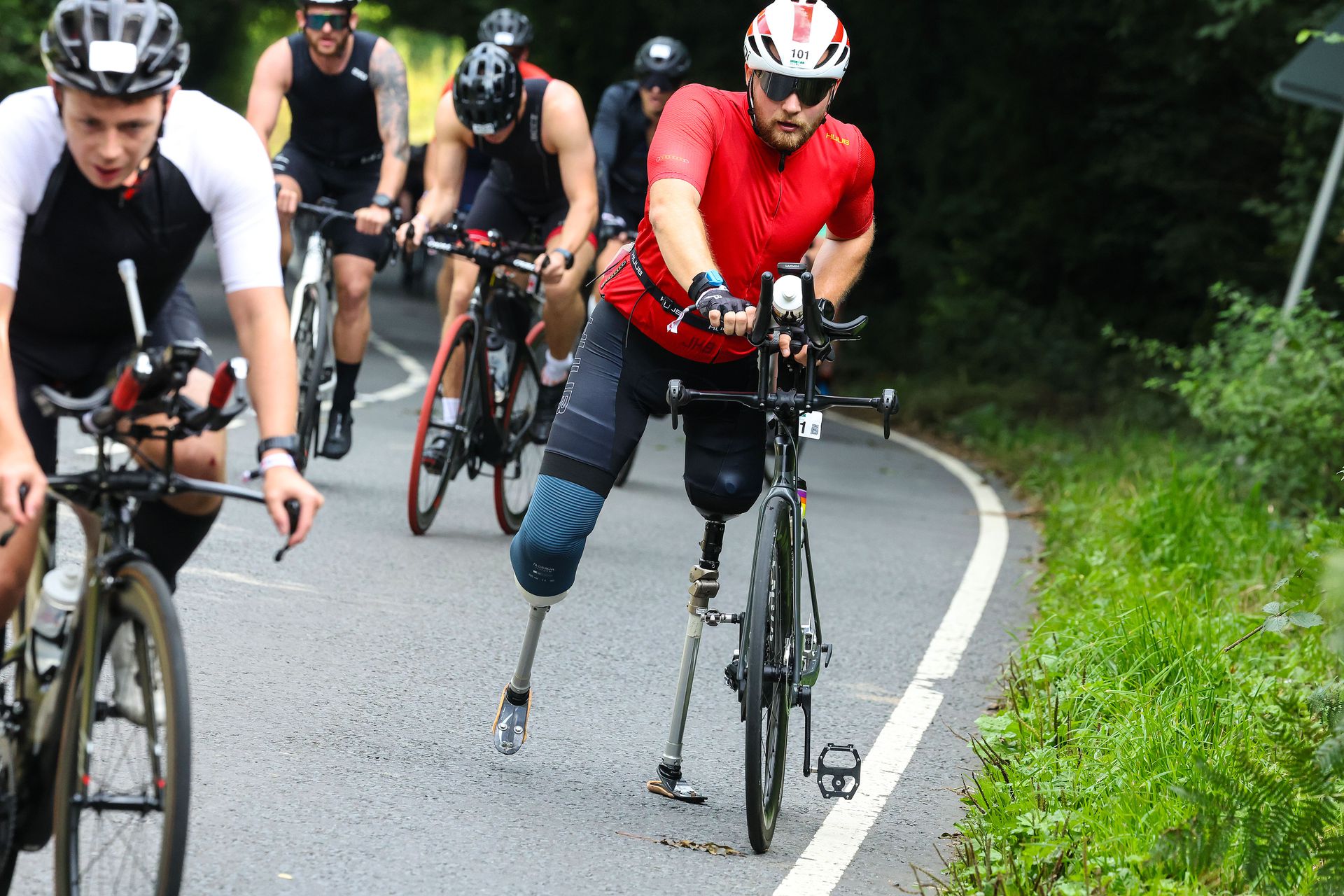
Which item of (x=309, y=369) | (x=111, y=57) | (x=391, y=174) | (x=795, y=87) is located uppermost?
(x=111, y=57)

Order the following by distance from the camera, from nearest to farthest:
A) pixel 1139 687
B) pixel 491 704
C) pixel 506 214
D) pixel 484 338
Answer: pixel 491 704 → pixel 1139 687 → pixel 484 338 → pixel 506 214

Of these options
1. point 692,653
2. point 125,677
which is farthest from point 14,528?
point 692,653

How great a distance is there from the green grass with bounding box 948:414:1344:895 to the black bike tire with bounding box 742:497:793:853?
0.49 meters

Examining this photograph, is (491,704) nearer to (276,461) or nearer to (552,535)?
(552,535)

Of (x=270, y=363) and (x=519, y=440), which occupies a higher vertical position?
(x=270, y=363)

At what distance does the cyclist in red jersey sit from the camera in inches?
194

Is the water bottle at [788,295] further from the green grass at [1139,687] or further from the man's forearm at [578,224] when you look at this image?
the man's forearm at [578,224]

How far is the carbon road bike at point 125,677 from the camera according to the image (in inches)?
131

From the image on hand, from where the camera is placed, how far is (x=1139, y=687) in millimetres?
6109

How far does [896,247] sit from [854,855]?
20.2m

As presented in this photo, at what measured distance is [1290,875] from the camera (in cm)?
363

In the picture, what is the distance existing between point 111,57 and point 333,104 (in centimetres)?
597

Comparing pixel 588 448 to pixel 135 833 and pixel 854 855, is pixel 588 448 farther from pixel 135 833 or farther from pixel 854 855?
pixel 135 833

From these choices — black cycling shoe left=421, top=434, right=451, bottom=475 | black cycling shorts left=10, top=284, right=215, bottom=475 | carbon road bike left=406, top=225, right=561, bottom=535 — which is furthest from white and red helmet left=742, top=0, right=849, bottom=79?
black cycling shoe left=421, top=434, right=451, bottom=475
